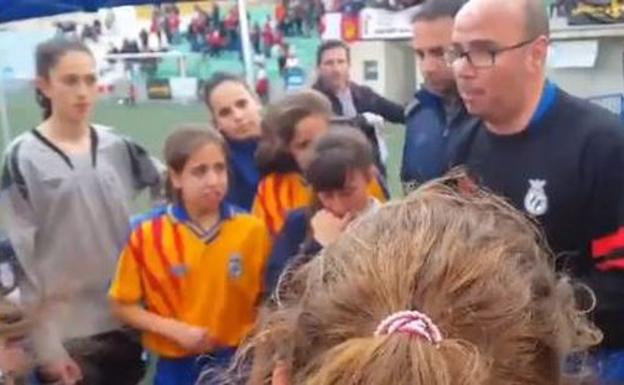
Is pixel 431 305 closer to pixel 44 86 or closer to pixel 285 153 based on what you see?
pixel 285 153

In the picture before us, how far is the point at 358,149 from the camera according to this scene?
10.3 feet

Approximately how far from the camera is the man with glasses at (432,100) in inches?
131

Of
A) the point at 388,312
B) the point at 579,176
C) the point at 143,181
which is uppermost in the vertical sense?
the point at 388,312

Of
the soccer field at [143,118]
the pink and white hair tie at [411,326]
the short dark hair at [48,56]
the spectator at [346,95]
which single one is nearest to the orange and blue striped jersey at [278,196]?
the short dark hair at [48,56]

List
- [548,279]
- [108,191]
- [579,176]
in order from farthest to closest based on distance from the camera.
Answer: [108,191]
[579,176]
[548,279]

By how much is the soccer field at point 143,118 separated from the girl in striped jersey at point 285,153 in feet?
11.9

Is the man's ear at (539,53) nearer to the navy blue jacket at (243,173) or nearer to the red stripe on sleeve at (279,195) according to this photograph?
the red stripe on sleeve at (279,195)

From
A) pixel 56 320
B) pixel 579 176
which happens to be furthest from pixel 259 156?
pixel 579 176

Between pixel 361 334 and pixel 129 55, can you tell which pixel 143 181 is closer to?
pixel 361 334

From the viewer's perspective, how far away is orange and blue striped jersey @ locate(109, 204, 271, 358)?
3.32m

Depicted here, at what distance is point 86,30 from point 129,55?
77cm

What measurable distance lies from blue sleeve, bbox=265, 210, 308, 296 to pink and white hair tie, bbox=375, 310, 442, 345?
6.50 ft

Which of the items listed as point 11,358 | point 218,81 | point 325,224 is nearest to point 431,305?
point 11,358

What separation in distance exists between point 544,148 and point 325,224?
2.64ft
